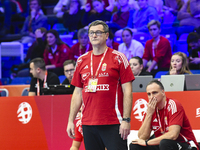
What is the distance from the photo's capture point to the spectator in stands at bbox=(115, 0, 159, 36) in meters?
8.62

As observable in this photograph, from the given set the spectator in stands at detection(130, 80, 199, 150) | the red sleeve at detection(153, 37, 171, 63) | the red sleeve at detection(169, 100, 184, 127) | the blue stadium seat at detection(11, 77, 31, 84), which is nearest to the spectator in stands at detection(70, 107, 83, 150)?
the spectator in stands at detection(130, 80, 199, 150)

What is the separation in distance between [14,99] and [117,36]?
16.4 ft

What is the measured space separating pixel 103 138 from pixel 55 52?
704cm

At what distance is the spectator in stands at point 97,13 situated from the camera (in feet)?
30.0

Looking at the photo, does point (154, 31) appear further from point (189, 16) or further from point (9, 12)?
point (9, 12)

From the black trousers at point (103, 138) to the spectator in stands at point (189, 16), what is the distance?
20.6 feet

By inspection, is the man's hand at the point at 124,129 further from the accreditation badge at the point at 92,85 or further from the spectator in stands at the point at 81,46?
the spectator in stands at the point at 81,46

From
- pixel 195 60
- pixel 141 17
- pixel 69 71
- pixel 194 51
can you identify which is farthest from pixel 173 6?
pixel 69 71

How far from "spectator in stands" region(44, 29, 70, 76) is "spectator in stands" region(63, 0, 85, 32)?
1.85 ft

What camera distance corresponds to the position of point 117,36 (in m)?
8.91

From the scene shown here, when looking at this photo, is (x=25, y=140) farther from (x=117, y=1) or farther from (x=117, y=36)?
(x=117, y=1)

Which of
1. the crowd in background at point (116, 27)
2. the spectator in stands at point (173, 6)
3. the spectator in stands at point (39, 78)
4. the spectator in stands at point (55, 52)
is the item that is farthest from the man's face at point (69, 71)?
the spectator in stands at point (173, 6)

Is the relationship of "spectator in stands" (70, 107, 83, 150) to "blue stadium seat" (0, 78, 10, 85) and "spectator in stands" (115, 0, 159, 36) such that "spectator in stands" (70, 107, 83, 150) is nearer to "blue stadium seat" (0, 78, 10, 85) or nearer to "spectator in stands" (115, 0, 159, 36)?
"spectator in stands" (115, 0, 159, 36)

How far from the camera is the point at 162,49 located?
320 inches
